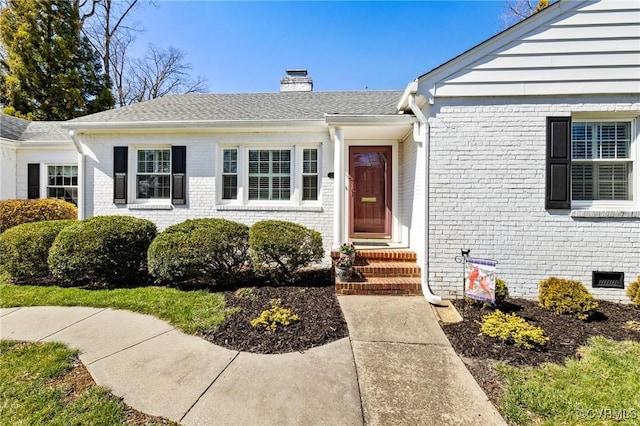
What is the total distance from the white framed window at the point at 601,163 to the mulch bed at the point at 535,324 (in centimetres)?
177

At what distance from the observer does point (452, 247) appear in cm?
476

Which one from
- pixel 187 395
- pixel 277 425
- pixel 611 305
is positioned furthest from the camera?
pixel 611 305

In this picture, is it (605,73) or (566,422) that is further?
(605,73)

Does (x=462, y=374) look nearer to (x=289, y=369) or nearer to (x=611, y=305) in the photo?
(x=289, y=369)

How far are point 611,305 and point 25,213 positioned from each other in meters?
13.0

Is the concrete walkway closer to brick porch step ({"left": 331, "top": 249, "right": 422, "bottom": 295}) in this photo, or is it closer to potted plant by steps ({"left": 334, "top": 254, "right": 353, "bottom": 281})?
brick porch step ({"left": 331, "top": 249, "right": 422, "bottom": 295})

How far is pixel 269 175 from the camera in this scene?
22.3 feet

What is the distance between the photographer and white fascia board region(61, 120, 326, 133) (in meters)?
6.30

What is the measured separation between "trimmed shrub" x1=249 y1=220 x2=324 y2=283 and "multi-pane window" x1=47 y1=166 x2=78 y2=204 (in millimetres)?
7233

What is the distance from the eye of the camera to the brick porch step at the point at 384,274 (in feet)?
15.6

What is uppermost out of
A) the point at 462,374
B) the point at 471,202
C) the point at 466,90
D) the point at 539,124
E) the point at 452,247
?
the point at 466,90

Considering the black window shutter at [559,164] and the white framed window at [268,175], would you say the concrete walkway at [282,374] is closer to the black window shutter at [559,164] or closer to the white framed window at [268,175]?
the black window shutter at [559,164]

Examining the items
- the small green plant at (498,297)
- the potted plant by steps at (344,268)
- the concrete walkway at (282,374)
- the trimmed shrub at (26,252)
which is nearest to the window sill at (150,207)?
the trimmed shrub at (26,252)

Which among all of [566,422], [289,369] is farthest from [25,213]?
[566,422]
